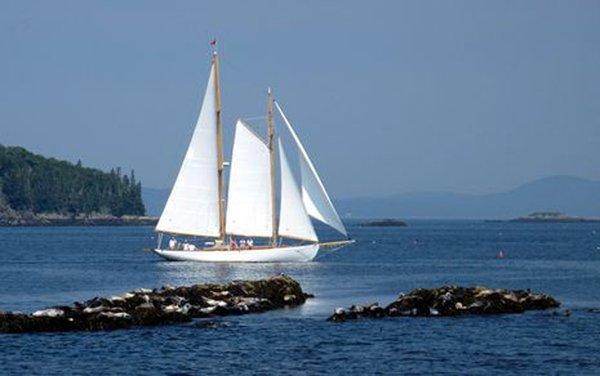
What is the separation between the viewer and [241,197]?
96812 millimetres

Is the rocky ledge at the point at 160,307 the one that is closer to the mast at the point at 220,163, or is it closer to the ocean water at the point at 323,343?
the ocean water at the point at 323,343

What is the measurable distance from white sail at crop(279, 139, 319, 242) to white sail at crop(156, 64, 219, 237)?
21.4 ft

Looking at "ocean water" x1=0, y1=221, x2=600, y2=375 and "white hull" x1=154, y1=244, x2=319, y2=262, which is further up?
"white hull" x1=154, y1=244, x2=319, y2=262

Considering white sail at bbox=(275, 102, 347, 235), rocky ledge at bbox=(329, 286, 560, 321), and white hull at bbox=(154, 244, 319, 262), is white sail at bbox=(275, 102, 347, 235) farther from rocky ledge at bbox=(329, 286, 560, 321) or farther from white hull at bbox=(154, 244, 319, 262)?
rocky ledge at bbox=(329, 286, 560, 321)

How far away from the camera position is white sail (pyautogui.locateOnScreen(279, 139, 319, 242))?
9475 centimetres

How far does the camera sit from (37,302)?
62.2 meters

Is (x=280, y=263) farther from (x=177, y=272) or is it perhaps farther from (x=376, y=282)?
(x=376, y=282)

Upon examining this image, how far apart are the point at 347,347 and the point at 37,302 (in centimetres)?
2369

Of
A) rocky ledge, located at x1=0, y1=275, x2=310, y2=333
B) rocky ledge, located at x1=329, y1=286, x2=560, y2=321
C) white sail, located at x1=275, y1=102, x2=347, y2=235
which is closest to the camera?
rocky ledge, located at x1=0, y1=275, x2=310, y2=333

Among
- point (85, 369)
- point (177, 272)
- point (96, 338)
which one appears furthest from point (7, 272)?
point (85, 369)

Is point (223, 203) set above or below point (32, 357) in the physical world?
above

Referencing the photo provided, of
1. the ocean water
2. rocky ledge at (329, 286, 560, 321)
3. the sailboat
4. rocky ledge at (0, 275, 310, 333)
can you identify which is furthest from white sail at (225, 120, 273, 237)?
rocky ledge at (329, 286, 560, 321)

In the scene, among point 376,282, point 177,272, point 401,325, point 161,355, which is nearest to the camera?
point 161,355

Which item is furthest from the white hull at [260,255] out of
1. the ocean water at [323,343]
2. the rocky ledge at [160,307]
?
the rocky ledge at [160,307]
